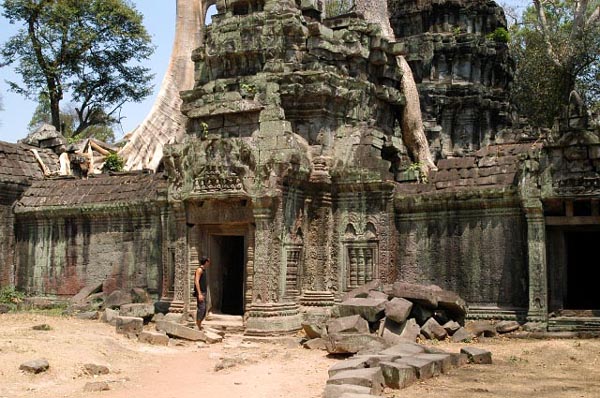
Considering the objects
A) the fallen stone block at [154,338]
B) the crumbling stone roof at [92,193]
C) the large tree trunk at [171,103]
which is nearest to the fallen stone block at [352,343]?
the fallen stone block at [154,338]

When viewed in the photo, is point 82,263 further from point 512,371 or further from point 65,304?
point 512,371

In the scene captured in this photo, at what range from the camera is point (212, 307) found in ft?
49.6

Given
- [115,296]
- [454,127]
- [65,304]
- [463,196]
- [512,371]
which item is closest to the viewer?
[512,371]

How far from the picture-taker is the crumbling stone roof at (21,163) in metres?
19.6

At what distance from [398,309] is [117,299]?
291 inches

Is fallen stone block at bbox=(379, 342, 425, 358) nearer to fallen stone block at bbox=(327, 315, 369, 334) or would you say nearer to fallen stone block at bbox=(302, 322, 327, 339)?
fallen stone block at bbox=(327, 315, 369, 334)

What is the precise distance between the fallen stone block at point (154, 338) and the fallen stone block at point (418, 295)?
13.7 ft

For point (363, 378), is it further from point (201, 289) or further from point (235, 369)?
point (201, 289)

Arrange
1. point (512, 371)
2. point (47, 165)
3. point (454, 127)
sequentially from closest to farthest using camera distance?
point (512, 371) < point (47, 165) < point (454, 127)

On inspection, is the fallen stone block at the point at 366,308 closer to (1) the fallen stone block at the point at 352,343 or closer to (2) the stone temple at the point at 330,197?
(1) the fallen stone block at the point at 352,343

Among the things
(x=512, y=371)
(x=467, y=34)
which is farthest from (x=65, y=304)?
(x=467, y=34)

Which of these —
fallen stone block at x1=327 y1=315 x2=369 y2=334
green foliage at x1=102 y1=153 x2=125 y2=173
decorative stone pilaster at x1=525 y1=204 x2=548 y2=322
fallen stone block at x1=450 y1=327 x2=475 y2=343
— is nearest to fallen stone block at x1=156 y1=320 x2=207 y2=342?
fallen stone block at x1=327 y1=315 x2=369 y2=334

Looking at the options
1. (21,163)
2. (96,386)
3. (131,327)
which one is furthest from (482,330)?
(21,163)

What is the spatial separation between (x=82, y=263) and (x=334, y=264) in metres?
7.16
